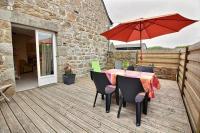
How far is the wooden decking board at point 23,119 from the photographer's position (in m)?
1.89

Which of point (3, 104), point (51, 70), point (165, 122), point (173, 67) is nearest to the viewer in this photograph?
point (165, 122)

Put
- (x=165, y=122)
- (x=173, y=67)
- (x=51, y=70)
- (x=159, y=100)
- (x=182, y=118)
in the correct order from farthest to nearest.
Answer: (x=173, y=67) < (x=51, y=70) < (x=159, y=100) < (x=182, y=118) < (x=165, y=122)

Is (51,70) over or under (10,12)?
under

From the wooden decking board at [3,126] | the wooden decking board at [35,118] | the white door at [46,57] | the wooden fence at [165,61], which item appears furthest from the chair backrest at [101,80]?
the wooden fence at [165,61]

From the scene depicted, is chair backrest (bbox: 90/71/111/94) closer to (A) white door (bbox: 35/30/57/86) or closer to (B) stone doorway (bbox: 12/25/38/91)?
(A) white door (bbox: 35/30/57/86)

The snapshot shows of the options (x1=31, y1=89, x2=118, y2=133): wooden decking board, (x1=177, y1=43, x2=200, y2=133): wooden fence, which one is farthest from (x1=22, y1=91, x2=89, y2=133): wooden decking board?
(x1=177, y1=43, x2=200, y2=133): wooden fence

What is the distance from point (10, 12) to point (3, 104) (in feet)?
7.71

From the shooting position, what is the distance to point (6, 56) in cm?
318

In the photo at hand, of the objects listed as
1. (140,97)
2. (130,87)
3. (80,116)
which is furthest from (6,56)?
(140,97)

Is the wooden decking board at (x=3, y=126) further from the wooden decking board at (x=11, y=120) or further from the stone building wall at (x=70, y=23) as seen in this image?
the stone building wall at (x=70, y=23)

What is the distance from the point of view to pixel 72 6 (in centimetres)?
500

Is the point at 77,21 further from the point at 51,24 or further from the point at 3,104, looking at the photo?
the point at 3,104

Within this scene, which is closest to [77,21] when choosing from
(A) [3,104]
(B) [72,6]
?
(B) [72,6]

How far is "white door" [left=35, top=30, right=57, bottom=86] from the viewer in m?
4.14
